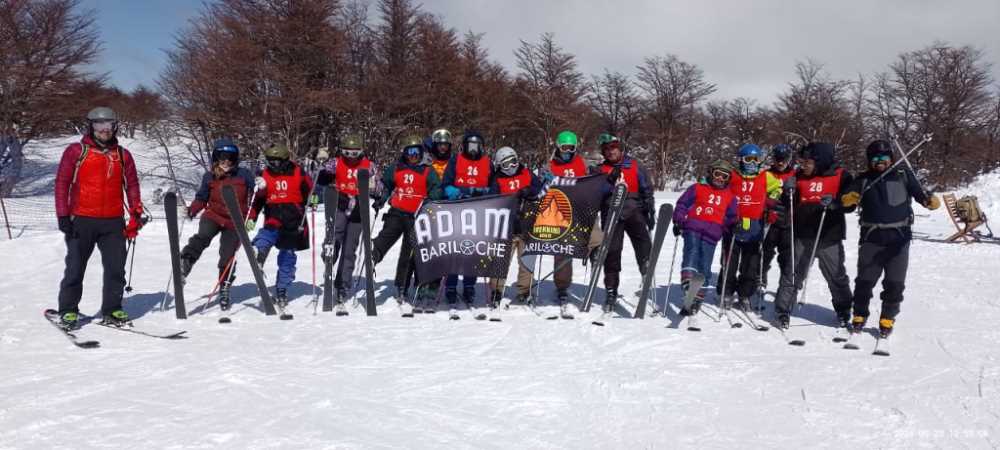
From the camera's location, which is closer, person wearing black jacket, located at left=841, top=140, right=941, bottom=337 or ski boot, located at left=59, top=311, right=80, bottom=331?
ski boot, located at left=59, top=311, right=80, bottom=331

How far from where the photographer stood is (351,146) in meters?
8.23

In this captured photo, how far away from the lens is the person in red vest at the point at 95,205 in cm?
634

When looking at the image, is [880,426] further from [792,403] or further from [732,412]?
[732,412]

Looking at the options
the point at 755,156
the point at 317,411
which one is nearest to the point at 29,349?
the point at 317,411

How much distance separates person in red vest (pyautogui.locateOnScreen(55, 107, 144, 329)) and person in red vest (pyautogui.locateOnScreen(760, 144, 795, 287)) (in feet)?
23.3

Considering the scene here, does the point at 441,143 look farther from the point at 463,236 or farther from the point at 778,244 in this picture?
the point at 778,244

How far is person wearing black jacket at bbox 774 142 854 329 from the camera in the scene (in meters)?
7.21

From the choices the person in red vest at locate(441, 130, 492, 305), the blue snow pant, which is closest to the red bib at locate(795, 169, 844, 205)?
the person in red vest at locate(441, 130, 492, 305)

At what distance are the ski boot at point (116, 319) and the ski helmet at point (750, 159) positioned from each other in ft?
22.8

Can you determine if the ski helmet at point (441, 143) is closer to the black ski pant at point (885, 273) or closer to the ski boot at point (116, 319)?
the ski boot at point (116, 319)

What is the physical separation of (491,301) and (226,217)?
3.21 meters

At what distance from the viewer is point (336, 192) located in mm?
7867

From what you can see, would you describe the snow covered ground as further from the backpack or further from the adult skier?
the backpack

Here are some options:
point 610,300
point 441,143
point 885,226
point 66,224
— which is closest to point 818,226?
point 885,226
